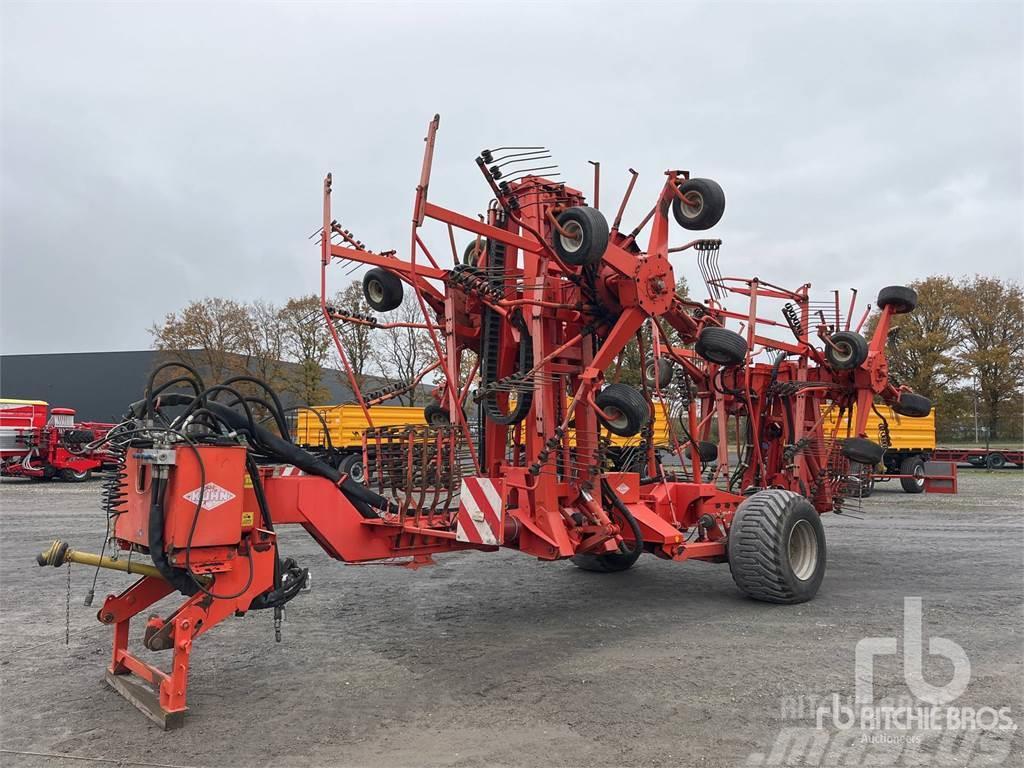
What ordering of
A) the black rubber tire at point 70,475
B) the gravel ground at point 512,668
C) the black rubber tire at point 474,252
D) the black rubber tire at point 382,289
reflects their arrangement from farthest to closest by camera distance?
the black rubber tire at point 70,475 < the black rubber tire at point 474,252 < the black rubber tire at point 382,289 < the gravel ground at point 512,668

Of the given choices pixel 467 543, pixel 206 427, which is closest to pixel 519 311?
pixel 467 543

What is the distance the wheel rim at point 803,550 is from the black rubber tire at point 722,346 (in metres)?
1.61

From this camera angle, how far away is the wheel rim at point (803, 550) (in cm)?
735

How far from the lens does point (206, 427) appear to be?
15.6 ft

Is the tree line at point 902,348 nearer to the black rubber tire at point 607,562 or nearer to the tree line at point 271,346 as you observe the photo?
the tree line at point 271,346

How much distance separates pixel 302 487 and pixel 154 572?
1.00m

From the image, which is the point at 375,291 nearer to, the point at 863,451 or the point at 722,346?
the point at 722,346

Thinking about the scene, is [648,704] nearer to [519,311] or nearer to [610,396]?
[610,396]

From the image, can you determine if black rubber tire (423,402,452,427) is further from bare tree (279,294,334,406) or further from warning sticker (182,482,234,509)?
bare tree (279,294,334,406)

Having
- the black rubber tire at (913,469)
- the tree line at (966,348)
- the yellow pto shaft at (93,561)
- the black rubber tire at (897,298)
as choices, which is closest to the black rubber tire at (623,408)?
the yellow pto shaft at (93,561)

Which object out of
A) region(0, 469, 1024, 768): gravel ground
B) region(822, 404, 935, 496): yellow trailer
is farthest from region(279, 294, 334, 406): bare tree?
region(0, 469, 1024, 768): gravel ground

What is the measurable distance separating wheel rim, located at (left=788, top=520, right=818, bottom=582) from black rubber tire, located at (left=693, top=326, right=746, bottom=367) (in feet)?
5.30

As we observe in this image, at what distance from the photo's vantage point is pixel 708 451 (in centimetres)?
990

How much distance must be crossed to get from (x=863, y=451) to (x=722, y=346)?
11.1ft
